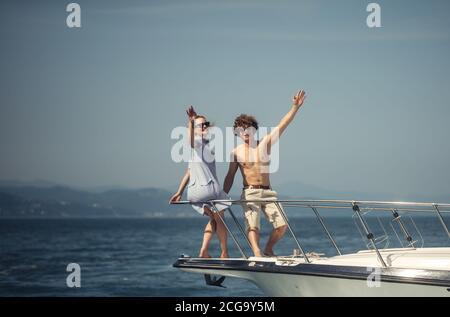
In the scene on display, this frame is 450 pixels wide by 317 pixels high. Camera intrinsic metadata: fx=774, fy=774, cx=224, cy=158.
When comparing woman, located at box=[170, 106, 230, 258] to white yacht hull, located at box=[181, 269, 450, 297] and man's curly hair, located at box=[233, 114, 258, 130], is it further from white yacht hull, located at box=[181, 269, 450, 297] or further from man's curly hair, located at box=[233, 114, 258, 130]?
white yacht hull, located at box=[181, 269, 450, 297]

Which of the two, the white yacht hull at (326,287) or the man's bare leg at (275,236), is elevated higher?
the man's bare leg at (275,236)

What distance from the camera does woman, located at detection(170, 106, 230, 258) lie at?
33.1ft

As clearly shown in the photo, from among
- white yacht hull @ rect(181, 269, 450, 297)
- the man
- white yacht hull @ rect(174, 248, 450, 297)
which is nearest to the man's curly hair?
the man

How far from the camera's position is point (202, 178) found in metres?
10.3

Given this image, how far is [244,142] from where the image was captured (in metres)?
10.5

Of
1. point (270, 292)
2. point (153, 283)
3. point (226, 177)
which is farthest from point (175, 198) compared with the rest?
point (153, 283)

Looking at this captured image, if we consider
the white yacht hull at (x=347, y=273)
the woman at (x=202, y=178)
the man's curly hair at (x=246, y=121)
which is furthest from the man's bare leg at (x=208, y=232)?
the man's curly hair at (x=246, y=121)

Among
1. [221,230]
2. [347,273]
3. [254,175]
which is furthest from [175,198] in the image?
[347,273]

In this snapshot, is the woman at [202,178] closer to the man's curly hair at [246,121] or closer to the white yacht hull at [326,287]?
the man's curly hair at [246,121]

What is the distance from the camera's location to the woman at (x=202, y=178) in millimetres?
10102

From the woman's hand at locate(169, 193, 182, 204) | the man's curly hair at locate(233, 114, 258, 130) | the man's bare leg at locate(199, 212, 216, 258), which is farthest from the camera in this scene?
the man's bare leg at locate(199, 212, 216, 258)

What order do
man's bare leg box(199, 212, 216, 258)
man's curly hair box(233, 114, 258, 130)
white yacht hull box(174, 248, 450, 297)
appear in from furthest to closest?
1. man's bare leg box(199, 212, 216, 258)
2. man's curly hair box(233, 114, 258, 130)
3. white yacht hull box(174, 248, 450, 297)

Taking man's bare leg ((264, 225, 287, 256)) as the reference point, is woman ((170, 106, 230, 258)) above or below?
above
